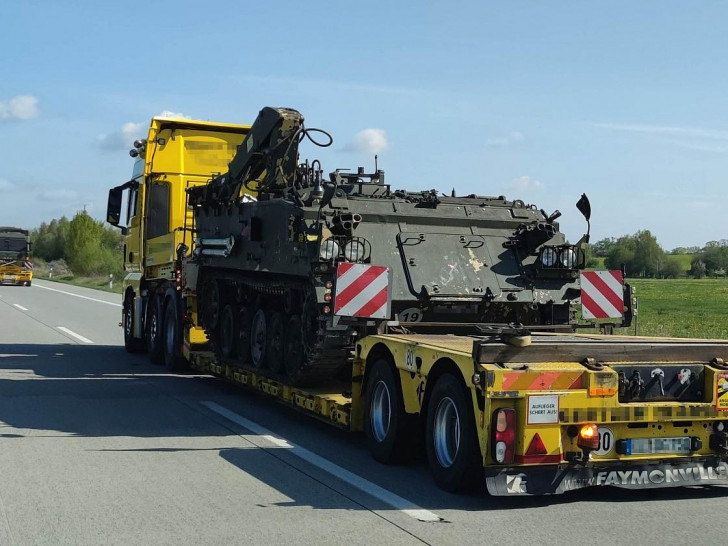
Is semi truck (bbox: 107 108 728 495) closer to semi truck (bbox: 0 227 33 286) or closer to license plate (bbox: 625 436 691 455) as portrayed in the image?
Result: license plate (bbox: 625 436 691 455)

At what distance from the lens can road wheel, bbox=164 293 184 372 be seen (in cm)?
1523

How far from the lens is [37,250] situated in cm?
12519

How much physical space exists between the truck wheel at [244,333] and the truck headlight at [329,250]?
3.27m

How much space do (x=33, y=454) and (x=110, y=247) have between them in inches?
3268

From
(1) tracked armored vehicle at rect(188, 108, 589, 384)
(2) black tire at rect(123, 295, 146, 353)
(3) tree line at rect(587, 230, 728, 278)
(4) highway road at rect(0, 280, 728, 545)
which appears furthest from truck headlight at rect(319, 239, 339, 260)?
(3) tree line at rect(587, 230, 728, 278)

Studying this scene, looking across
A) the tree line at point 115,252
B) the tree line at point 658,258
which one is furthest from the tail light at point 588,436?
the tree line at point 658,258

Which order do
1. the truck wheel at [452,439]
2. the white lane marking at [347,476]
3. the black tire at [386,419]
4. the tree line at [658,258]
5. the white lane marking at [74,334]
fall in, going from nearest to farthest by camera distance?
the white lane marking at [347,476], the truck wheel at [452,439], the black tire at [386,419], the white lane marking at [74,334], the tree line at [658,258]

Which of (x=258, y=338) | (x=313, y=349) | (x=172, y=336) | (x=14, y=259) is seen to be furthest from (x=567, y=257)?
(x=14, y=259)

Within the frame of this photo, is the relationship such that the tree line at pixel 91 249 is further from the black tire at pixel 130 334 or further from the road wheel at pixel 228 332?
the road wheel at pixel 228 332

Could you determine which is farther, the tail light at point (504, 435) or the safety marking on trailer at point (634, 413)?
the safety marking on trailer at point (634, 413)

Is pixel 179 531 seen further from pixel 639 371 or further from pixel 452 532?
pixel 639 371

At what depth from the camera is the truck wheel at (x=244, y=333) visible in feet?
41.7

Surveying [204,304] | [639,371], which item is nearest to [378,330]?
[639,371]

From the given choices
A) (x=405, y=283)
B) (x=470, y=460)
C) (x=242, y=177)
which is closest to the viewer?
(x=470, y=460)
